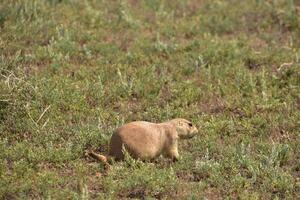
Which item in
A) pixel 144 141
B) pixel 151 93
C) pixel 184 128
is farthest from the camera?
pixel 151 93

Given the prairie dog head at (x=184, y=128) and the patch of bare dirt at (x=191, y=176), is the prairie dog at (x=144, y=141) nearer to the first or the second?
the prairie dog head at (x=184, y=128)

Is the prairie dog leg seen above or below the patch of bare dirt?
above

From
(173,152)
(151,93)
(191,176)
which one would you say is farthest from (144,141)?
(151,93)

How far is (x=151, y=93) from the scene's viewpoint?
10094 mm

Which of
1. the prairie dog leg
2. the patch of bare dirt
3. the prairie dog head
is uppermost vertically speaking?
the prairie dog head

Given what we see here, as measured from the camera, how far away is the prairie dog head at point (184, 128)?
8.13m

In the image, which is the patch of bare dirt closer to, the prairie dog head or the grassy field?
the grassy field

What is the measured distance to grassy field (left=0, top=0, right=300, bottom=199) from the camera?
743 centimetres

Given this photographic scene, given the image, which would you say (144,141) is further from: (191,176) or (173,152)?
(191,176)

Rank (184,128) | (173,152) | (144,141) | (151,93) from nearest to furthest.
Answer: (144,141), (173,152), (184,128), (151,93)

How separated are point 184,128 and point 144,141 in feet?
2.48

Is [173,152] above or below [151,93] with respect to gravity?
above

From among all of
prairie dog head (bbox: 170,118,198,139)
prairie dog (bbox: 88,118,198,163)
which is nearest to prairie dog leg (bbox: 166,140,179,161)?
prairie dog (bbox: 88,118,198,163)

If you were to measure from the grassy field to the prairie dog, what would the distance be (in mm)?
121
